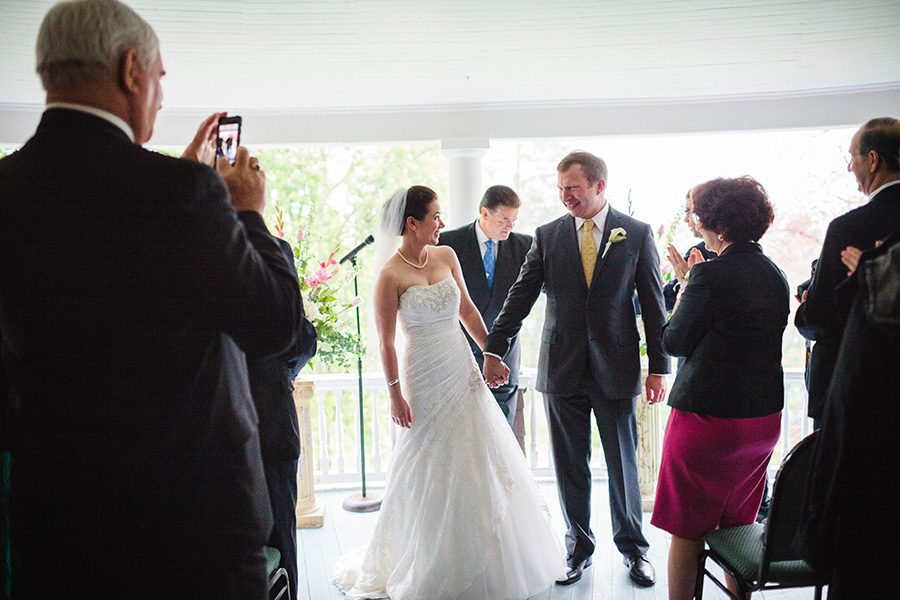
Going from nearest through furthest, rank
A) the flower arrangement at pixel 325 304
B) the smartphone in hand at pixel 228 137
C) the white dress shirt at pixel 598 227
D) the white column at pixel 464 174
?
the smartphone in hand at pixel 228 137
the white dress shirt at pixel 598 227
the flower arrangement at pixel 325 304
the white column at pixel 464 174

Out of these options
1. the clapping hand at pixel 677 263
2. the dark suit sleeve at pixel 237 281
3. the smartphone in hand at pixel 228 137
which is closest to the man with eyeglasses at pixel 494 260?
the clapping hand at pixel 677 263

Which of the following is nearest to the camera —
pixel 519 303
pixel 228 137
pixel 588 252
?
pixel 228 137

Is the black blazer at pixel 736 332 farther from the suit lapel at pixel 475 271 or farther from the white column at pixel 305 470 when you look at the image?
the white column at pixel 305 470

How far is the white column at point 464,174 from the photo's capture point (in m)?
5.59

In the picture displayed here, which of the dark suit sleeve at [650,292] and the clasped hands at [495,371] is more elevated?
the dark suit sleeve at [650,292]

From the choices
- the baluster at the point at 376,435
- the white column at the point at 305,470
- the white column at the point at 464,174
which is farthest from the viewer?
the white column at the point at 464,174

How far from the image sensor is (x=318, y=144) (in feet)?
18.9

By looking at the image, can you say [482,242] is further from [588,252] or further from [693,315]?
[693,315]

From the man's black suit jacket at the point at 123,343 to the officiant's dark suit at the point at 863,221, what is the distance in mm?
1970

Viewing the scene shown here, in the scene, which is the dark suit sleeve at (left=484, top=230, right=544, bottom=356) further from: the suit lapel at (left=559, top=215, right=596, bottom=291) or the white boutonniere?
the white boutonniere

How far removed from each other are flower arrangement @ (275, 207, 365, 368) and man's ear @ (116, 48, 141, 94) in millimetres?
2763

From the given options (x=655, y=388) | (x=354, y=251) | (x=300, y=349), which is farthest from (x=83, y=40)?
(x=354, y=251)

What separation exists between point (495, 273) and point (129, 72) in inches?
137

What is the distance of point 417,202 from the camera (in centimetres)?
353
